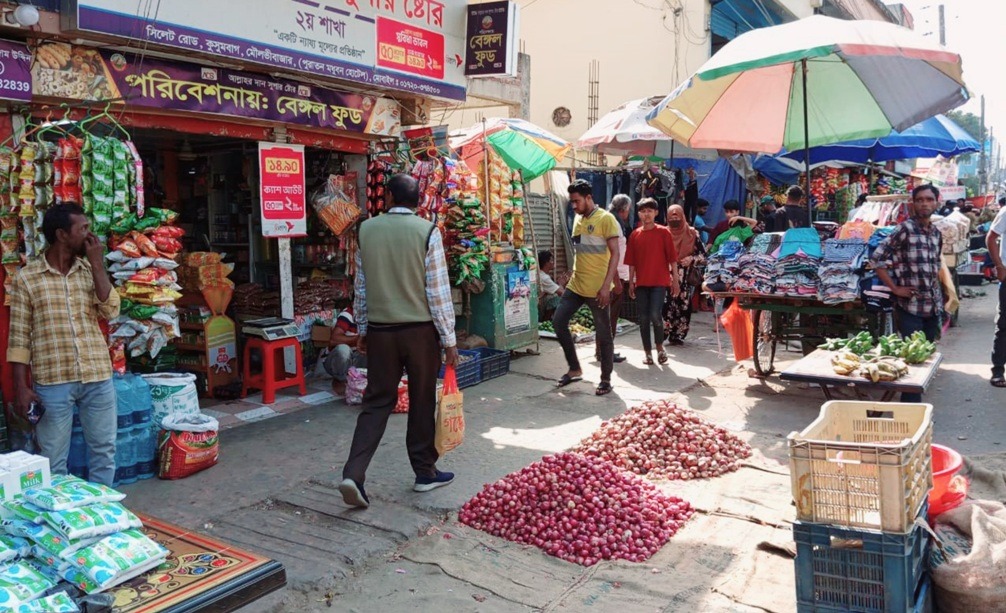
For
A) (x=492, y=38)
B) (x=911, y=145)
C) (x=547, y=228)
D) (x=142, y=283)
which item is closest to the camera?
(x=142, y=283)

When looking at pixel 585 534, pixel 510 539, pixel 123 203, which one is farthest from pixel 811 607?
pixel 123 203

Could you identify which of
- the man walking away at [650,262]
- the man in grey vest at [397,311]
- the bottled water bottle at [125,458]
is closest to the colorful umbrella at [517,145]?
the man walking away at [650,262]

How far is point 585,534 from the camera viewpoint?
446 centimetres

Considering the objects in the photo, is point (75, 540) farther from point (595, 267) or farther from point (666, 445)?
point (595, 267)

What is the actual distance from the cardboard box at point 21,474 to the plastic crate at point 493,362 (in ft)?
18.2

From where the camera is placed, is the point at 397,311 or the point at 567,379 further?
the point at 567,379

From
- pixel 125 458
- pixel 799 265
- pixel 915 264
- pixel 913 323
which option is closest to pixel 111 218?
pixel 125 458

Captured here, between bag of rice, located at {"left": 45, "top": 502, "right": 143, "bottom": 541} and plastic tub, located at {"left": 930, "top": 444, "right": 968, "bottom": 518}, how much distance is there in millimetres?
3555

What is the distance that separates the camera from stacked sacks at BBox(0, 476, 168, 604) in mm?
2641

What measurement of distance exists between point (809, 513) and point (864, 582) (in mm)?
337

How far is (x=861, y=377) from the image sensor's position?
236 inches

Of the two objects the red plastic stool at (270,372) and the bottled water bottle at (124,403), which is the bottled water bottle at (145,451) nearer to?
the bottled water bottle at (124,403)

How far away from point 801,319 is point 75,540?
7.32 metres

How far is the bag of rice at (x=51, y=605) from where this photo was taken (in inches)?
95.4
